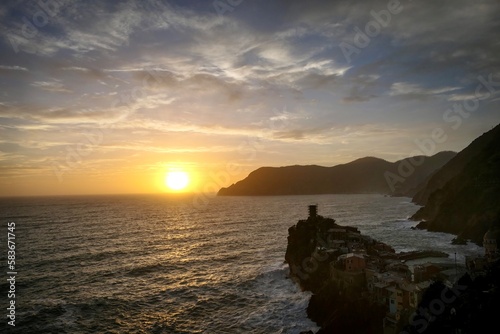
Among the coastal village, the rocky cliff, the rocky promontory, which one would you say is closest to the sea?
the rocky promontory

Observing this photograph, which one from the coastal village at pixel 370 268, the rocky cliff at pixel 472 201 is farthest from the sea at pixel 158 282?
the rocky cliff at pixel 472 201

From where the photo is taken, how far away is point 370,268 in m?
49.5

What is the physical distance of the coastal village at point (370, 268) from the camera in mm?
40375

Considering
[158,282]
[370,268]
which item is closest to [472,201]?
[370,268]

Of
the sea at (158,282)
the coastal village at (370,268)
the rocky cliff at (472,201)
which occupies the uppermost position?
the rocky cliff at (472,201)

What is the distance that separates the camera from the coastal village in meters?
40.4

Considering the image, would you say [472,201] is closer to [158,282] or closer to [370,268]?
[370,268]

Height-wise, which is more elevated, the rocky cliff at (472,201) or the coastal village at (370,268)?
the rocky cliff at (472,201)

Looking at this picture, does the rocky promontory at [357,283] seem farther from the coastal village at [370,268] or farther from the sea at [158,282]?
the sea at [158,282]

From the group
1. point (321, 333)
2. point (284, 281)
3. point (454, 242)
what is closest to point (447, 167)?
point (454, 242)

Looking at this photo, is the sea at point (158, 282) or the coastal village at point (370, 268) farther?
the sea at point (158, 282)

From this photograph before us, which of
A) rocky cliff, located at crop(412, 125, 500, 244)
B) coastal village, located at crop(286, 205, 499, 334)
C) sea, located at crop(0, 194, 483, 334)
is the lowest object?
sea, located at crop(0, 194, 483, 334)

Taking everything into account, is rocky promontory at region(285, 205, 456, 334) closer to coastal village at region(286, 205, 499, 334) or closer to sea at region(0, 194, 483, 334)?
coastal village at region(286, 205, 499, 334)

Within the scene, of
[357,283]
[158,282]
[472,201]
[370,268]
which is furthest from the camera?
[472,201]
